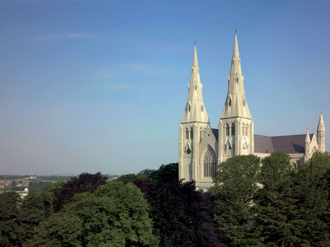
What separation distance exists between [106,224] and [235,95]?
213 feet

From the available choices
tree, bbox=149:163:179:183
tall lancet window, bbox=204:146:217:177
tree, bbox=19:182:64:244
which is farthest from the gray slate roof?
tree, bbox=19:182:64:244

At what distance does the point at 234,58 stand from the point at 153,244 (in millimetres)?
66630

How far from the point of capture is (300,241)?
172 feet

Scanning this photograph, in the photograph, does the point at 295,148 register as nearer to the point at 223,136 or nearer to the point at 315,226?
the point at 223,136

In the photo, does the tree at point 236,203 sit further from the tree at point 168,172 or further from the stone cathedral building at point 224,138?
the tree at point 168,172

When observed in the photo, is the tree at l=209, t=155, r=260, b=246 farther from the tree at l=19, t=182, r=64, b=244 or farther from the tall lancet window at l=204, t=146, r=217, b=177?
the tall lancet window at l=204, t=146, r=217, b=177

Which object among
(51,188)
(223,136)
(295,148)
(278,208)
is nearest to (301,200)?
(278,208)

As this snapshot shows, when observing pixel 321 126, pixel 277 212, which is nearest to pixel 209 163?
pixel 321 126

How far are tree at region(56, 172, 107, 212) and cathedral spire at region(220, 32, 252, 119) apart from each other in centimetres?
4519

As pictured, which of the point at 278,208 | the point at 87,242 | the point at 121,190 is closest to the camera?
the point at 87,242

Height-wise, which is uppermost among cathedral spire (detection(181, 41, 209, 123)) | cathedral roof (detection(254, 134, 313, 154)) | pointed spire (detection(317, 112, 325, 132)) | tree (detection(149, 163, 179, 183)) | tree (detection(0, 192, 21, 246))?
cathedral spire (detection(181, 41, 209, 123))

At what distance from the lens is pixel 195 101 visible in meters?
109

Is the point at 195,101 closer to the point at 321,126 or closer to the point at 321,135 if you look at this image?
the point at 321,126

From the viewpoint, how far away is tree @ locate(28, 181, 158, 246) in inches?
1661
